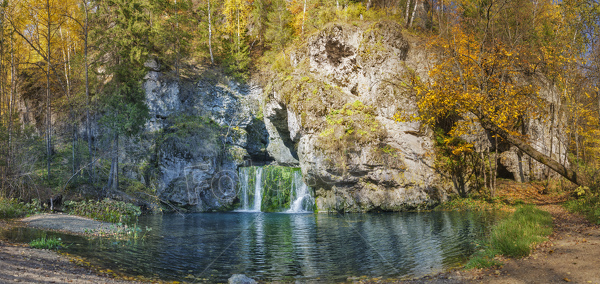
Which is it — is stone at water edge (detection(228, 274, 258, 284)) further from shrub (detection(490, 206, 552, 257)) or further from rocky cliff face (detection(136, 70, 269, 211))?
rocky cliff face (detection(136, 70, 269, 211))

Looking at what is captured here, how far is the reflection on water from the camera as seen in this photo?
A: 7922 mm

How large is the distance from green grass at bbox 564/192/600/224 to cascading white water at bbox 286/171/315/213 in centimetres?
1367

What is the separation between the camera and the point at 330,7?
25.3 metres

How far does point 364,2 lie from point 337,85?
9297mm

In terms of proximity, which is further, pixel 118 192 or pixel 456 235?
pixel 118 192

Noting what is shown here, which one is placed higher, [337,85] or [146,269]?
[337,85]

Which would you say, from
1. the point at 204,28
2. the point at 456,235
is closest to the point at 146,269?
the point at 456,235

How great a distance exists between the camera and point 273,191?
918 inches

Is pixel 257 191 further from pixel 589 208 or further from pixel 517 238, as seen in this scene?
pixel 517 238

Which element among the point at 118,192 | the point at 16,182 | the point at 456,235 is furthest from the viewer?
the point at 118,192

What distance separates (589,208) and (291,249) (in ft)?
31.4

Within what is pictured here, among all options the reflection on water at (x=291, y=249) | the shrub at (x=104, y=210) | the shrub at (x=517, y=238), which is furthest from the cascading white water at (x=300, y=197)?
the shrub at (x=517, y=238)

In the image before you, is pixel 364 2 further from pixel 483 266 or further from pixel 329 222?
pixel 483 266

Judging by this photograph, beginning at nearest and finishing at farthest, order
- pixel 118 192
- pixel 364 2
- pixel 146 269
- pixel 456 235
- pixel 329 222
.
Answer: pixel 146 269
pixel 456 235
pixel 329 222
pixel 118 192
pixel 364 2
